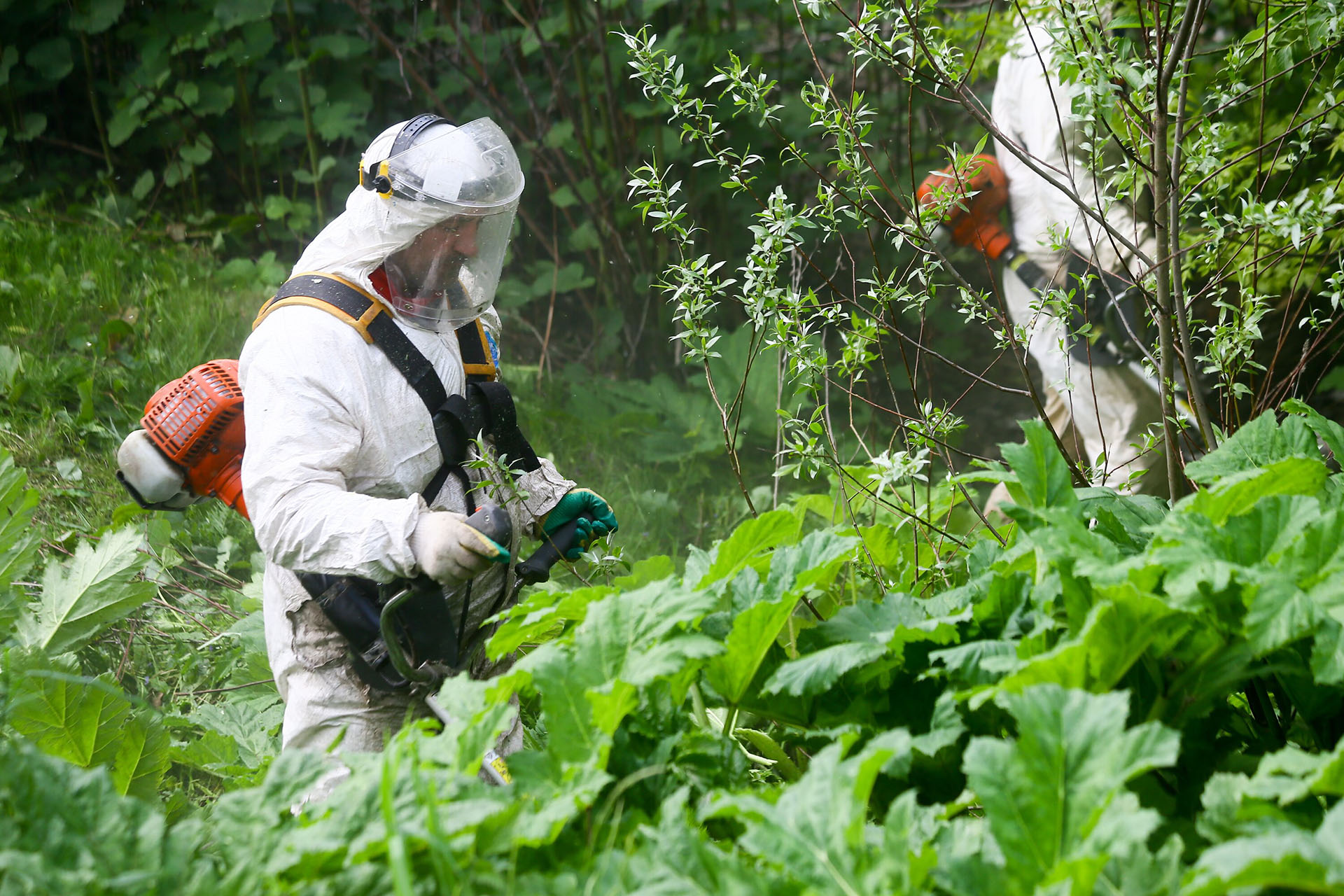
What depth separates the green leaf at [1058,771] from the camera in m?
0.87

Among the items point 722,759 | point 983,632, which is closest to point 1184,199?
point 983,632

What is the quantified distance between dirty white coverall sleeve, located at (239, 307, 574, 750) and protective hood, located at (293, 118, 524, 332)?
93 millimetres

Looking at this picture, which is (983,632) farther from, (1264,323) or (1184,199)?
(1264,323)

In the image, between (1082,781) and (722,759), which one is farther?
(722,759)

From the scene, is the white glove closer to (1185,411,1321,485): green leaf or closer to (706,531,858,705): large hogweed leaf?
(706,531,858,705): large hogweed leaf

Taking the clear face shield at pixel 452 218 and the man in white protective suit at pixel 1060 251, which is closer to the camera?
the clear face shield at pixel 452 218

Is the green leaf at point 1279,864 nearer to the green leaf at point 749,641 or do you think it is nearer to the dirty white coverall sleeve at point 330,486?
the green leaf at point 749,641

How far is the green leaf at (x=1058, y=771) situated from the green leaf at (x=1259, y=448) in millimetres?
544

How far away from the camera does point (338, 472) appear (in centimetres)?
190

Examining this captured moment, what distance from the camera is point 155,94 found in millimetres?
5582

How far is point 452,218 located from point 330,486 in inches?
23.0

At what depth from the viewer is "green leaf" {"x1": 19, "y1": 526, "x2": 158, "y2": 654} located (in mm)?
2123

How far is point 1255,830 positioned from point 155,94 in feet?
20.1

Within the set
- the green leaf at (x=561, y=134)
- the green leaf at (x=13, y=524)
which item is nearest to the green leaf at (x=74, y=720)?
the green leaf at (x=13, y=524)
